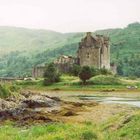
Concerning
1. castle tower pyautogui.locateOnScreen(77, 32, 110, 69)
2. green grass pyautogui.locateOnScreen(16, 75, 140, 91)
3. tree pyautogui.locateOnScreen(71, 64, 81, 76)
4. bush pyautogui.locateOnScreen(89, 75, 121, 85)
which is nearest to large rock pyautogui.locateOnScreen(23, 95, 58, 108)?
green grass pyautogui.locateOnScreen(16, 75, 140, 91)

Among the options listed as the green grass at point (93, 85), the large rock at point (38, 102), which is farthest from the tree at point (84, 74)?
the large rock at point (38, 102)

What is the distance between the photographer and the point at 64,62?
7534 inches

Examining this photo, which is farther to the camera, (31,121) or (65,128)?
(31,121)

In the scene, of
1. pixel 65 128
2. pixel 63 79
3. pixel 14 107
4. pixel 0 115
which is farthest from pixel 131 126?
pixel 63 79

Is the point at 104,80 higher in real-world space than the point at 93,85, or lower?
higher

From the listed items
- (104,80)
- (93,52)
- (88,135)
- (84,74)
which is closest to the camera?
(88,135)

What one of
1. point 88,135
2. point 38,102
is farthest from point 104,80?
point 88,135

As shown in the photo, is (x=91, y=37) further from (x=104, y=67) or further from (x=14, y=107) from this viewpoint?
(x=14, y=107)

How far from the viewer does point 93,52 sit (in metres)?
190

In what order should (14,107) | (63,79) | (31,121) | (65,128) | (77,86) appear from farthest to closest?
(63,79)
(77,86)
(14,107)
(31,121)
(65,128)

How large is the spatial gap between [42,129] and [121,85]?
4606 inches

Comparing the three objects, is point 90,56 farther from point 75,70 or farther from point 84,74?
point 84,74

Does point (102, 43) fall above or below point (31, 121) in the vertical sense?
above

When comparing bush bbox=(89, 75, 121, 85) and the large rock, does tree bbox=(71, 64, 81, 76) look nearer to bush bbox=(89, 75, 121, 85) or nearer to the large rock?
bush bbox=(89, 75, 121, 85)
